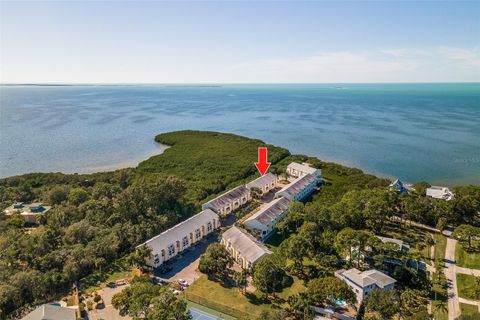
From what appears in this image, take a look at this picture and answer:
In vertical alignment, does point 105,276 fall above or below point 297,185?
below

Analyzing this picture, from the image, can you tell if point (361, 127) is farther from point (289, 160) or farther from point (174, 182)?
point (174, 182)

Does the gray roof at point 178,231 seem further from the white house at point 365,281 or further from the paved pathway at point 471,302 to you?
the paved pathway at point 471,302

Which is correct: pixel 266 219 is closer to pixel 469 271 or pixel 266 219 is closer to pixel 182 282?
pixel 182 282

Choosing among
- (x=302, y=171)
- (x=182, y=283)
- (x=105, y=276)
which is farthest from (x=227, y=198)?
(x=302, y=171)

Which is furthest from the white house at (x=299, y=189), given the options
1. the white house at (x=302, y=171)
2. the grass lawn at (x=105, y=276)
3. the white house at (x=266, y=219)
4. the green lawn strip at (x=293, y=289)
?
the grass lawn at (x=105, y=276)

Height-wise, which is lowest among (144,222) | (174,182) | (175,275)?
(175,275)

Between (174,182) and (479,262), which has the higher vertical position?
(174,182)

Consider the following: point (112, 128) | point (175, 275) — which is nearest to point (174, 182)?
point (175, 275)
